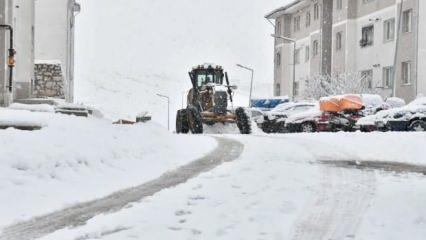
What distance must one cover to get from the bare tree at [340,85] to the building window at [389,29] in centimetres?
273

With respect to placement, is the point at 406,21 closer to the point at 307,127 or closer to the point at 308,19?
the point at 307,127

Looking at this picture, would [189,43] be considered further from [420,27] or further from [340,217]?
[340,217]

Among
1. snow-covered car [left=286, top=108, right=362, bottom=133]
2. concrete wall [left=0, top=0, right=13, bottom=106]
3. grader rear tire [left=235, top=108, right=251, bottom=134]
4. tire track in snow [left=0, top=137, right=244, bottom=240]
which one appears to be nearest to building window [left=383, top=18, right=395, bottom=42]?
snow-covered car [left=286, top=108, right=362, bottom=133]

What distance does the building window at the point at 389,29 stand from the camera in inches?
1401

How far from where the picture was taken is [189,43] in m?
81.3

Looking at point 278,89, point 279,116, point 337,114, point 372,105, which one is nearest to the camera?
point 337,114

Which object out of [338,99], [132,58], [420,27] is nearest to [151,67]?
[132,58]

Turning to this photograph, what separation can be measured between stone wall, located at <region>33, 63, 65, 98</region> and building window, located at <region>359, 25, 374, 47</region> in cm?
1914

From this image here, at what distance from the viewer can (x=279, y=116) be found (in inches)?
1164

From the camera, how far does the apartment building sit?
3291 centimetres

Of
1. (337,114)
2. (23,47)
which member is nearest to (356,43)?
(337,114)

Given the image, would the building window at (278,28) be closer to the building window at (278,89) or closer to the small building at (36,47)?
the building window at (278,89)

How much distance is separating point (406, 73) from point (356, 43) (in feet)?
23.1

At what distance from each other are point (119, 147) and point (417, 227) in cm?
619
